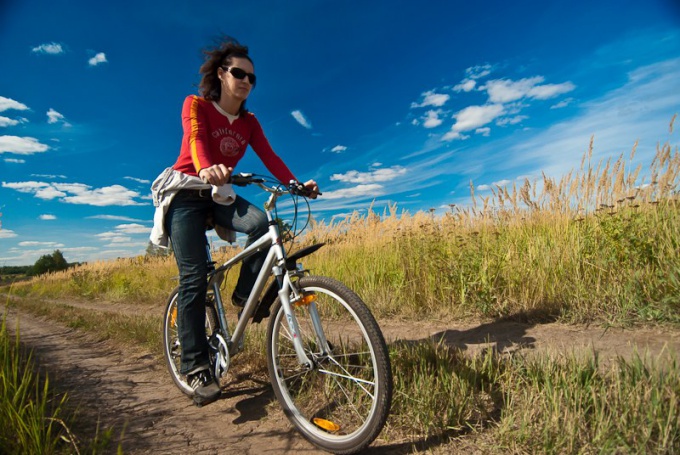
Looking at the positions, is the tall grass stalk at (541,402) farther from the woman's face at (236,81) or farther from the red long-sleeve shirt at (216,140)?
the woman's face at (236,81)

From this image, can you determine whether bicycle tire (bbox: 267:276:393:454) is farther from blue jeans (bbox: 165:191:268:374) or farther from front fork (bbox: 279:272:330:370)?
blue jeans (bbox: 165:191:268:374)

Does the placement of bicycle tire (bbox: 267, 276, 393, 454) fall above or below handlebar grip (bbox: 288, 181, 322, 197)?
below

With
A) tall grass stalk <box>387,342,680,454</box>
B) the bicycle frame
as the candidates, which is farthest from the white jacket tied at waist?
tall grass stalk <box>387,342,680,454</box>

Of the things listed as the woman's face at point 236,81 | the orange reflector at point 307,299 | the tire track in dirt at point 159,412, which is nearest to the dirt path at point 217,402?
the tire track in dirt at point 159,412

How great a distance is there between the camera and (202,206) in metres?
2.77

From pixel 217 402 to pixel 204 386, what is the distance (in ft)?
0.85

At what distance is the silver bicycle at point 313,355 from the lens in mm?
1809

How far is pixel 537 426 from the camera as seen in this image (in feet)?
5.53

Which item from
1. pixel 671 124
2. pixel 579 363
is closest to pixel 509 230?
pixel 671 124

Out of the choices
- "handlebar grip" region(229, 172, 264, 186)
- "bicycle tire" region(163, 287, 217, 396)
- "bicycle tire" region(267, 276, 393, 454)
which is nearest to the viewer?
"bicycle tire" region(267, 276, 393, 454)

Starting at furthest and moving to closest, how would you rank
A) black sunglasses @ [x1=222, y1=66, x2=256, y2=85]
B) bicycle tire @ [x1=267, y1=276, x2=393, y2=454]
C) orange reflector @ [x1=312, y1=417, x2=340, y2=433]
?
black sunglasses @ [x1=222, y1=66, x2=256, y2=85] < orange reflector @ [x1=312, y1=417, x2=340, y2=433] < bicycle tire @ [x1=267, y1=276, x2=393, y2=454]

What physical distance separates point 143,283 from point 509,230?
1196 centimetres

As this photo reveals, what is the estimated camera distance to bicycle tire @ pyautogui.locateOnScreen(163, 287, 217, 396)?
3043mm

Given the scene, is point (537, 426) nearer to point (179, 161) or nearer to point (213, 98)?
point (179, 161)
